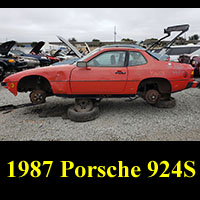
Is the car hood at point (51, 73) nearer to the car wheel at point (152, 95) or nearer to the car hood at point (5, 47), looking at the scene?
the car wheel at point (152, 95)

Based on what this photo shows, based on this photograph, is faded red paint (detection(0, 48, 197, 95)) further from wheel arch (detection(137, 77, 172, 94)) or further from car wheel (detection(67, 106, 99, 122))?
car wheel (detection(67, 106, 99, 122))

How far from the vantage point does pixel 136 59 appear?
3.45 metres

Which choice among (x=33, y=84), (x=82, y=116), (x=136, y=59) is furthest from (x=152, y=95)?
(x=33, y=84)

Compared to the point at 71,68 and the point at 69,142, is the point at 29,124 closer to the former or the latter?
the point at 69,142

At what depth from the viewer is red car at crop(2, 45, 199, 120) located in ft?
10.8

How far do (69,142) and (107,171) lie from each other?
3.31 feet

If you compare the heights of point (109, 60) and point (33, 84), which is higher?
point (109, 60)

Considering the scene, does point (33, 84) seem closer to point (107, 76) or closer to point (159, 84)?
point (107, 76)

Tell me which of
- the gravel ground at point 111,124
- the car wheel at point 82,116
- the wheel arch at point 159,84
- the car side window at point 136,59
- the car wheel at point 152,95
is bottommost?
the gravel ground at point 111,124

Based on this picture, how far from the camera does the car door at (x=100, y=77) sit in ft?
10.8

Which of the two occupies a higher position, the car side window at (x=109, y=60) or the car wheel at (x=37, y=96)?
the car side window at (x=109, y=60)

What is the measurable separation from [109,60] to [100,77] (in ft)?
1.51

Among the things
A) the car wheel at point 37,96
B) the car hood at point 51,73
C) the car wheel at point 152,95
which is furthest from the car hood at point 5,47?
the car wheel at point 152,95

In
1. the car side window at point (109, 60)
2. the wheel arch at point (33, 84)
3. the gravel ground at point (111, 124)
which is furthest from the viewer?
the wheel arch at point (33, 84)
